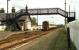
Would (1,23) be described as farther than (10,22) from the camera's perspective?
Yes

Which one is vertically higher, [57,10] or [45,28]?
[57,10]

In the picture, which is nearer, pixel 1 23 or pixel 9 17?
pixel 9 17

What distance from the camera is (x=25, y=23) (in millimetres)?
92000

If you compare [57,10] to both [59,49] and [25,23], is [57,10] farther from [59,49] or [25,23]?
[59,49]

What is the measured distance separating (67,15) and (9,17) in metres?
14.6

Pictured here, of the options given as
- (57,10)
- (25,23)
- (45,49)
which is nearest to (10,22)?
(57,10)

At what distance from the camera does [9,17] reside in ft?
222

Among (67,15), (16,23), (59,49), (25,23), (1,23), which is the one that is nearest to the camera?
(59,49)

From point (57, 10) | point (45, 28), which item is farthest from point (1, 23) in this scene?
point (57, 10)

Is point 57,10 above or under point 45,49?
above

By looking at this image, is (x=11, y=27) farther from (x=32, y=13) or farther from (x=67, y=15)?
(x=67, y=15)

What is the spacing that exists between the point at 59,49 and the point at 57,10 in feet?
153

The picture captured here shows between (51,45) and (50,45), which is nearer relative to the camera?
(50,45)

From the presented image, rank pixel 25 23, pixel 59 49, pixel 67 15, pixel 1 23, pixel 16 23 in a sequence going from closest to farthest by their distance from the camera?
pixel 59 49
pixel 67 15
pixel 16 23
pixel 1 23
pixel 25 23
